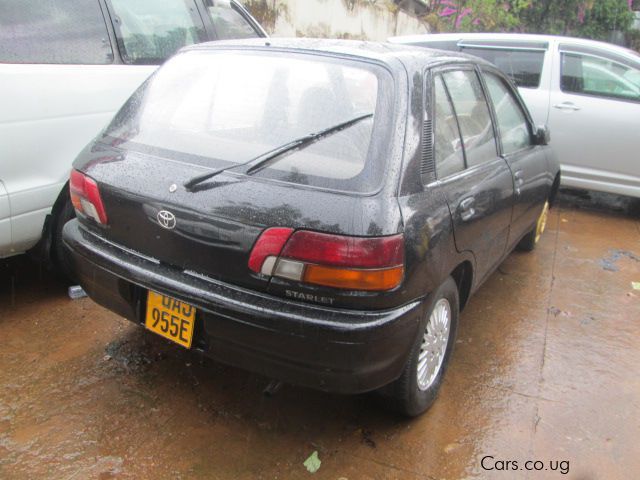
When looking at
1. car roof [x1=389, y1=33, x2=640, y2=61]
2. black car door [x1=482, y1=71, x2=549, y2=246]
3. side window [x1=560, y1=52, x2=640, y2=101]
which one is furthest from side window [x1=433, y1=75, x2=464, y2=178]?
side window [x1=560, y1=52, x2=640, y2=101]

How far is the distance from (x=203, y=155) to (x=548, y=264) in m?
3.31

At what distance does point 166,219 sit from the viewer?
2.14 metres

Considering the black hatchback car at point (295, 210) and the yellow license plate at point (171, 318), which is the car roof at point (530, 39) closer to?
the black hatchback car at point (295, 210)

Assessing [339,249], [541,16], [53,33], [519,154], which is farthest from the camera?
[541,16]

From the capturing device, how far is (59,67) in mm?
3053

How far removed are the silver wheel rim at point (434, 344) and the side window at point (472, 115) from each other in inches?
28.2

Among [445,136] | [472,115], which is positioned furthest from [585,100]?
[445,136]

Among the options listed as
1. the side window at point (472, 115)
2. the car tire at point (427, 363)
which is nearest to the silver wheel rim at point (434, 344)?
the car tire at point (427, 363)

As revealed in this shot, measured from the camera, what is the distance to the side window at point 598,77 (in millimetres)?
5371

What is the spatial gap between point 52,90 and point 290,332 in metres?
2.00

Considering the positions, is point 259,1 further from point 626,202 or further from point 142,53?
point 626,202

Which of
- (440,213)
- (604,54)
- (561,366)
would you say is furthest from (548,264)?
(440,213)

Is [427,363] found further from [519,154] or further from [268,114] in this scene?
[519,154]

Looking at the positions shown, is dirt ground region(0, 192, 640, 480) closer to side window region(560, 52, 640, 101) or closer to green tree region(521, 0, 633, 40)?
side window region(560, 52, 640, 101)
